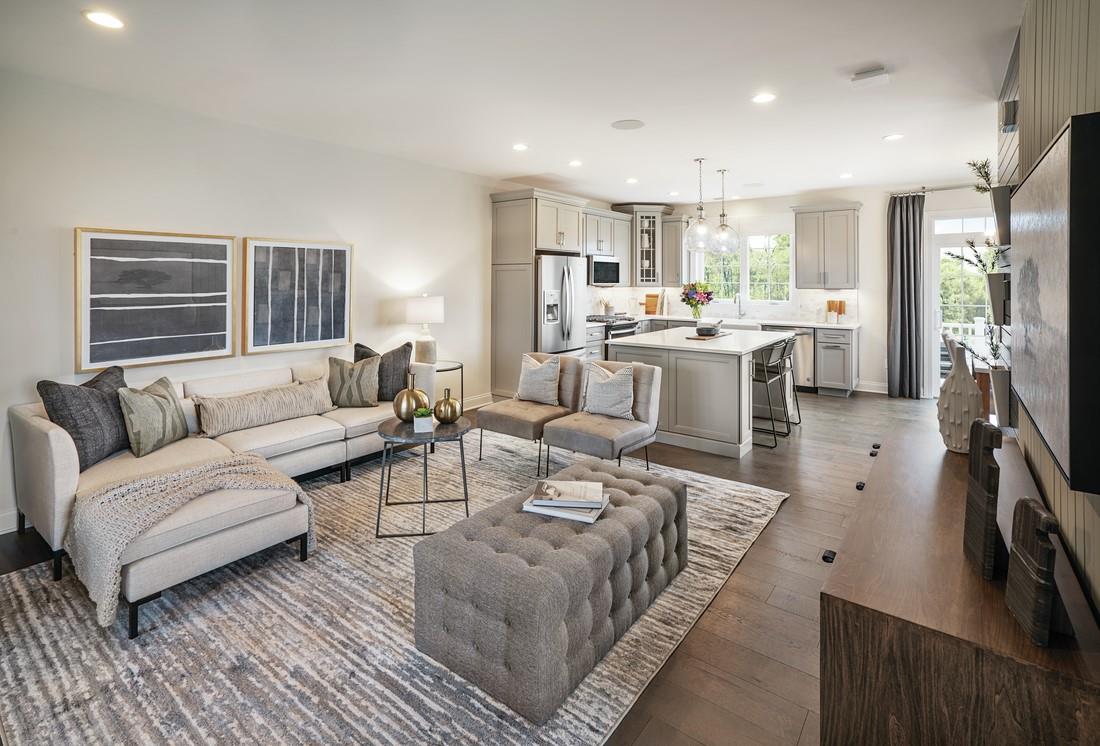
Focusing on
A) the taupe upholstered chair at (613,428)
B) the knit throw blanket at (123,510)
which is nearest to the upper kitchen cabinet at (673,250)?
the taupe upholstered chair at (613,428)

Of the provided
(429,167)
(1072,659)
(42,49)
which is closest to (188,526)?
(42,49)

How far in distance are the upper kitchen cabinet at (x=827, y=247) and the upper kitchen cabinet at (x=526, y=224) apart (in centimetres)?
329

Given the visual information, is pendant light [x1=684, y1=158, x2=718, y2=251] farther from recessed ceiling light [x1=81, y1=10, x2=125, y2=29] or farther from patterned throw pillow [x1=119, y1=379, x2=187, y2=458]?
patterned throw pillow [x1=119, y1=379, x2=187, y2=458]

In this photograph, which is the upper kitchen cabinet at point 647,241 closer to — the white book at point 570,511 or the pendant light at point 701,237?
the pendant light at point 701,237

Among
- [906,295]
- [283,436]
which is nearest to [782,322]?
[906,295]

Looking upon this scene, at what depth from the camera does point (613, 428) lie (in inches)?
158

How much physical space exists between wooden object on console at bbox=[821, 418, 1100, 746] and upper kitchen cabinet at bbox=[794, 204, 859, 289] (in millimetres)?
6485

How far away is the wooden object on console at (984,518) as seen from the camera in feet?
4.75

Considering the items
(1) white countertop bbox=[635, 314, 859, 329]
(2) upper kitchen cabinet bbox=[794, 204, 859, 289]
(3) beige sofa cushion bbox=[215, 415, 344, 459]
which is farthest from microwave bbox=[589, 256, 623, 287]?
(3) beige sofa cushion bbox=[215, 415, 344, 459]

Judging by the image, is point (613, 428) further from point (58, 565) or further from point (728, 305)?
point (728, 305)

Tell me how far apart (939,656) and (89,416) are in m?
3.93

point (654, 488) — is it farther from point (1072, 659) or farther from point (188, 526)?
point (188, 526)

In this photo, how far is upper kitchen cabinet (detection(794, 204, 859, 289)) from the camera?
7.40m

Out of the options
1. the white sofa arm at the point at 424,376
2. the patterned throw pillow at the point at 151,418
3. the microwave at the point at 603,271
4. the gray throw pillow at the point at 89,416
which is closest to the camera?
the gray throw pillow at the point at 89,416
